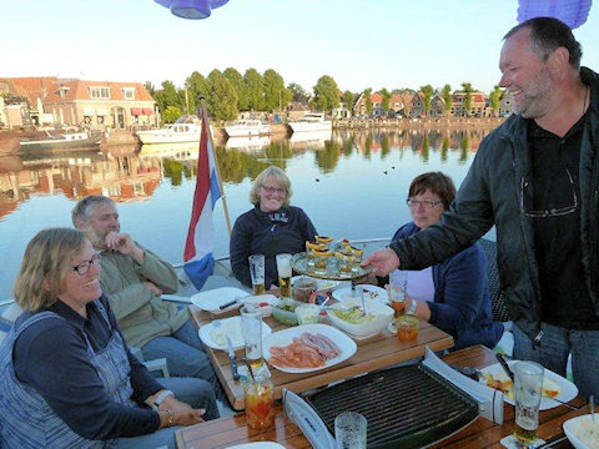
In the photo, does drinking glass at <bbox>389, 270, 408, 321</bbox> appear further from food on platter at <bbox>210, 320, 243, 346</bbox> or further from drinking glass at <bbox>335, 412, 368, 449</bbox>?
drinking glass at <bbox>335, 412, 368, 449</bbox>

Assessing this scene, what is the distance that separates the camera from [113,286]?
295 cm

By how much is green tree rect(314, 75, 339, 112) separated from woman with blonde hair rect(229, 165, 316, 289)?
80.5 metres

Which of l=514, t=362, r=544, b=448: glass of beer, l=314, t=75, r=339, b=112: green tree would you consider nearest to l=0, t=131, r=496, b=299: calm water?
l=514, t=362, r=544, b=448: glass of beer

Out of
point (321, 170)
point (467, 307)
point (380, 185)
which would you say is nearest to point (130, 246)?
point (467, 307)

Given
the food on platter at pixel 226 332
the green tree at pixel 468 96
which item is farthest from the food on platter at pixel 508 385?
the green tree at pixel 468 96

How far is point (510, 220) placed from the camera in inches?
79.9

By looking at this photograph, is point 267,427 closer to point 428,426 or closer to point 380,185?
point 428,426

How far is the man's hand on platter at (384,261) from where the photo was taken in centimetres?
227

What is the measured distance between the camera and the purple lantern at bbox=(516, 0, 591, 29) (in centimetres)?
301

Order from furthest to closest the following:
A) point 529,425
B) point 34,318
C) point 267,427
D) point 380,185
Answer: point 380,185 → point 34,318 → point 267,427 → point 529,425

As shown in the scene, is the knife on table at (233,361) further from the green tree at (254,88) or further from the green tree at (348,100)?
the green tree at (348,100)

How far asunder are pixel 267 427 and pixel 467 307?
5.12ft

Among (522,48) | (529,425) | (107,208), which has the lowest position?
(529,425)

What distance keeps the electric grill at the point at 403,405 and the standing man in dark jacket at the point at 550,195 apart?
687 millimetres
